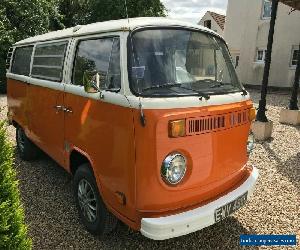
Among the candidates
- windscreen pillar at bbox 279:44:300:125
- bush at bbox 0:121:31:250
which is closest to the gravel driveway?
bush at bbox 0:121:31:250

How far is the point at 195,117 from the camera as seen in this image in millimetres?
3074

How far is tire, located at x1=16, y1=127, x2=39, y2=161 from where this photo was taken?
6.33 metres

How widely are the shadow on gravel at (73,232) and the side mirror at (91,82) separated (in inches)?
72.0

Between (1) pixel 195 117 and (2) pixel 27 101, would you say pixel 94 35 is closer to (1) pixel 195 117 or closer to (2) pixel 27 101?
(1) pixel 195 117

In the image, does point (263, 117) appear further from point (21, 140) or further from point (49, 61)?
point (21, 140)

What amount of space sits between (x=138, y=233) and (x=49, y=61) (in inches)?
112

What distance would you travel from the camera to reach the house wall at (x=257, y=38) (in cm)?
1936

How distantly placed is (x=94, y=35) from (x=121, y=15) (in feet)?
80.8

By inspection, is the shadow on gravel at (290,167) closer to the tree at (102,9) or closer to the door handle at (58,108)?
the door handle at (58,108)

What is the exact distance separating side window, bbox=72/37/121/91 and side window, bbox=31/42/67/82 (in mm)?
469

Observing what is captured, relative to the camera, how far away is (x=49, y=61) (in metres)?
4.88

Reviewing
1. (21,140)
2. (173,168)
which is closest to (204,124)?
(173,168)

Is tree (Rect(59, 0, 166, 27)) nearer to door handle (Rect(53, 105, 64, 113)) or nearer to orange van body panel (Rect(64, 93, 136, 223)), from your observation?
door handle (Rect(53, 105, 64, 113))

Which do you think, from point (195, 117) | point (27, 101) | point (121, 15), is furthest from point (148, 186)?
point (121, 15)
